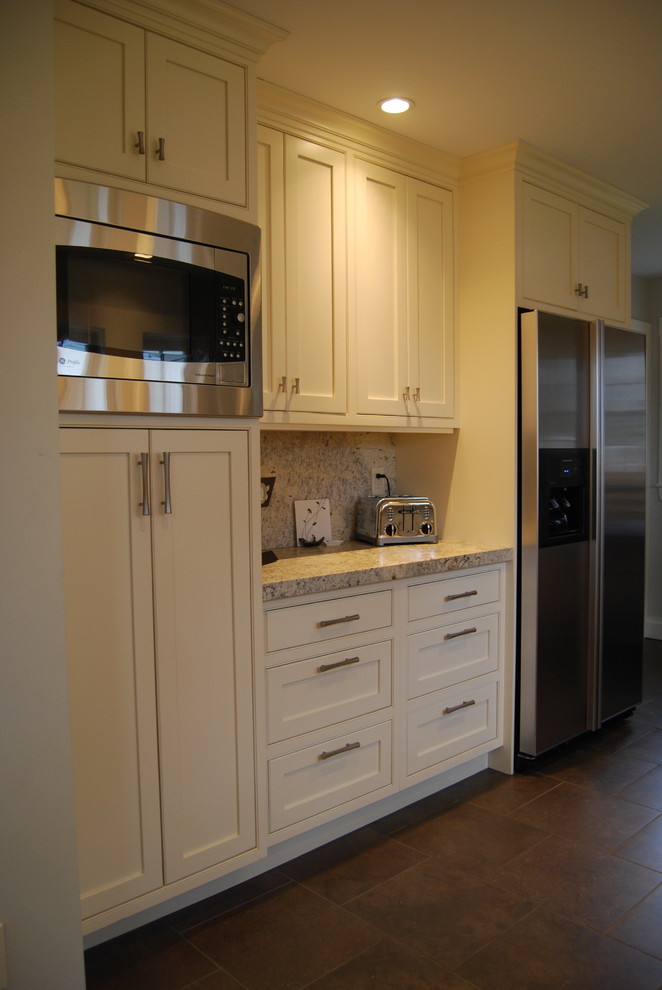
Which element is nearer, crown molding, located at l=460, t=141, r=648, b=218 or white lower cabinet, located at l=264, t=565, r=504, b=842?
white lower cabinet, located at l=264, t=565, r=504, b=842

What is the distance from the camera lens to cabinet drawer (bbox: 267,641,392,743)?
84.6 inches

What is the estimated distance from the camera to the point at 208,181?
6.26ft

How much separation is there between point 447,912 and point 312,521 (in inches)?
57.3

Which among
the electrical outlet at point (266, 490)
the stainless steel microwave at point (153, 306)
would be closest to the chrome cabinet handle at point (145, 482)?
the stainless steel microwave at point (153, 306)

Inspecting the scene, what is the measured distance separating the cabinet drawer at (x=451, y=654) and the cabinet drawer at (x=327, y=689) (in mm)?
147

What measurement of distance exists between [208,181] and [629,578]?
2.56 metres

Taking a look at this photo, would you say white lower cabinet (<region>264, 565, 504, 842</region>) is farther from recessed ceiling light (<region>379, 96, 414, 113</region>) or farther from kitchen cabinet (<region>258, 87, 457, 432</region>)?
recessed ceiling light (<region>379, 96, 414, 113</region>)

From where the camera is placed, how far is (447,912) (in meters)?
2.03

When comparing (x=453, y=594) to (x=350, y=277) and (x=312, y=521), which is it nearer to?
(x=312, y=521)

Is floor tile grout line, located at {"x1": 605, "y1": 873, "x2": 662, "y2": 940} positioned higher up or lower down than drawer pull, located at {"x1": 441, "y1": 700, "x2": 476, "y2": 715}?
lower down

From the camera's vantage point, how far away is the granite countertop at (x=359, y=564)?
217 centimetres

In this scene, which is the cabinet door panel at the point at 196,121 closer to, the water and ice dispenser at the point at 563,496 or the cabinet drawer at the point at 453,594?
the cabinet drawer at the point at 453,594

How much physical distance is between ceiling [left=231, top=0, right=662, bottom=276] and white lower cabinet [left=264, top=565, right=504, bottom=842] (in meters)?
1.66

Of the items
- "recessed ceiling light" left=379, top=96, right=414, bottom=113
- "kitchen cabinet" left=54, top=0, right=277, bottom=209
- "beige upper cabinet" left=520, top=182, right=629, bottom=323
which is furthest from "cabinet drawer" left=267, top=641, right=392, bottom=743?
"recessed ceiling light" left=379, top=96, right=414, bottom=113
